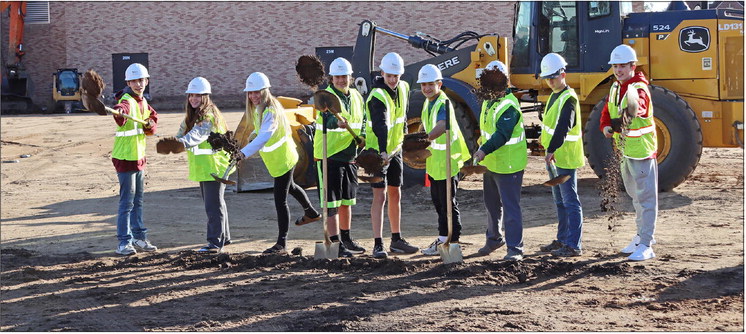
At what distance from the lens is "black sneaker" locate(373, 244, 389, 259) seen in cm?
979

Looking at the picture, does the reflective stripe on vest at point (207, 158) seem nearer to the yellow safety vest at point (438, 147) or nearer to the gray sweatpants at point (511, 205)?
the yellow safety vest at point (438, 147)

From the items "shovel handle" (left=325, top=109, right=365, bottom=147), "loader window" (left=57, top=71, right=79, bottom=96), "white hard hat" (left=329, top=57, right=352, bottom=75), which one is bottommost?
"shovel handle" (left=325, top=109, right=365, bottom=147)

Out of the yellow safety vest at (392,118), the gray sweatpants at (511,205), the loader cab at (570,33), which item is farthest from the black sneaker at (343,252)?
the loader cab at (570,33)

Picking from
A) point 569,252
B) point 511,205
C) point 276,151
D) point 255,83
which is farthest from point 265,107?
point 569,252

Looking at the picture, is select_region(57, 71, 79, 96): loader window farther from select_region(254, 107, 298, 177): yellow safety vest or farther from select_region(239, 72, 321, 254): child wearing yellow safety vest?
select_region(254, 107, 298, 177): yellow safety vest

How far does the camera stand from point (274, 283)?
8867 millimetres

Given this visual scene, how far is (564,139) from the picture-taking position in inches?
371

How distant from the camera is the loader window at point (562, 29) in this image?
14.4 metres

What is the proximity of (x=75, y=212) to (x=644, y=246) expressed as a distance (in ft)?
25.3

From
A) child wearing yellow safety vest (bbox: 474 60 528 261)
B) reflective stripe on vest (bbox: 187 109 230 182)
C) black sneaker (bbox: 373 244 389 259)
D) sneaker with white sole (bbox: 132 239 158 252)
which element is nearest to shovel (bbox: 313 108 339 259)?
black sneaker (bbox: 373 244 389 259)

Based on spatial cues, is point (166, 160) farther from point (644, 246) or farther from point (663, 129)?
point (644, 246)

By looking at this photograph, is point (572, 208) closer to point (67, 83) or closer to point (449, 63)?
point (449, 63)

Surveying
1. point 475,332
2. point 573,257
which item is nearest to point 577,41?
point 573,257

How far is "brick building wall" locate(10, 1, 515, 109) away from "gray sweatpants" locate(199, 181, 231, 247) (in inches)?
1038
